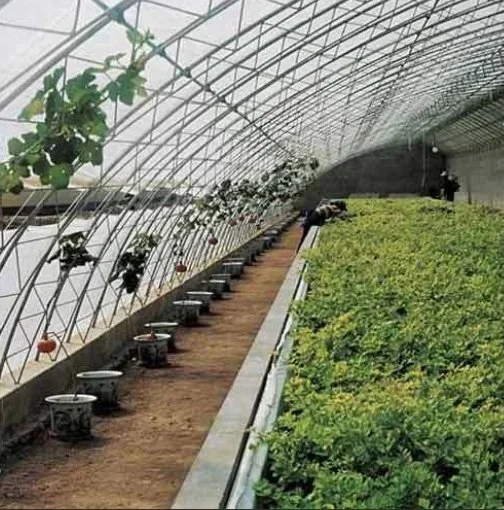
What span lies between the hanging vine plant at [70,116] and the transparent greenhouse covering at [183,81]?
322cm

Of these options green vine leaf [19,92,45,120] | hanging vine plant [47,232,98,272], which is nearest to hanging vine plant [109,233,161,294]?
hanging vine plant [47,232,98,272]

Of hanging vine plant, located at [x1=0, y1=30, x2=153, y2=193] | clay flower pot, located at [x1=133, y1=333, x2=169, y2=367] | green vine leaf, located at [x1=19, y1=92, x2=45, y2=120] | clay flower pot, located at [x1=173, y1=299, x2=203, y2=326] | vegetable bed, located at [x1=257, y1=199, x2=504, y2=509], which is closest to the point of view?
vegetable bed, located at [x1=257, y1=199, x2=504, y2=509]

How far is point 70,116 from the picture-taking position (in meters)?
6.44

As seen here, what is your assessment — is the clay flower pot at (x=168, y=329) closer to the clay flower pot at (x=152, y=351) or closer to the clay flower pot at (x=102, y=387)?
the clay flower pot at (x=152, y=351)

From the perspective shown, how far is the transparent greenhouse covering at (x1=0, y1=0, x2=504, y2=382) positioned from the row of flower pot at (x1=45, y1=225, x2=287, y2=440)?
3.40 ft

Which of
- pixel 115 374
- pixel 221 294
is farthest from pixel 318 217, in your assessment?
pixel 115 374

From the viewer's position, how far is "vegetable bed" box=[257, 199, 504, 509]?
457cm

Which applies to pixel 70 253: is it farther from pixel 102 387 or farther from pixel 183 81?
pixel 183 81

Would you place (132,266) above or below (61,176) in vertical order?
below

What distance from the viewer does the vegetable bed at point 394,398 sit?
457 cm

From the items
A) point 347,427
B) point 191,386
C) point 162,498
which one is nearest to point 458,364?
point 347,427

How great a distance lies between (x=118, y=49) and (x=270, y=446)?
10.7 metres

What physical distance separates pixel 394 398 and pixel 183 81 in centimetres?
1307

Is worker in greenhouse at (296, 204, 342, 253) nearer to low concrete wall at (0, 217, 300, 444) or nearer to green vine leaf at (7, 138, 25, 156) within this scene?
low concrete wall at (0, 217, 300, 444)
